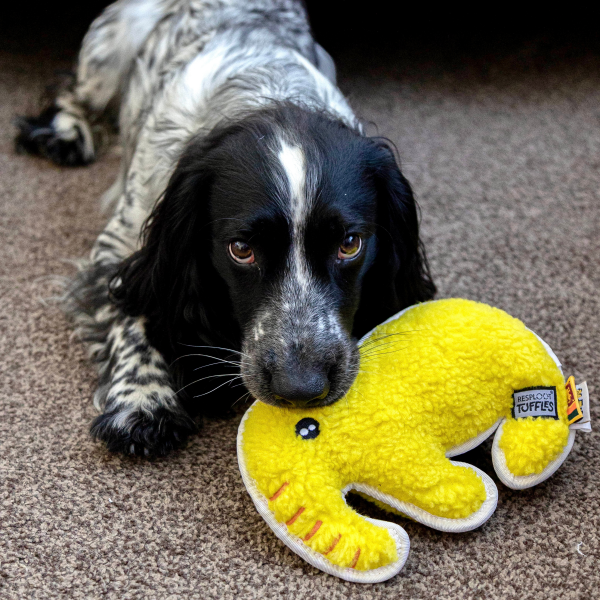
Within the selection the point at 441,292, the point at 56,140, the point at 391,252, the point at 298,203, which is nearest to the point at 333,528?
the point at 298,203

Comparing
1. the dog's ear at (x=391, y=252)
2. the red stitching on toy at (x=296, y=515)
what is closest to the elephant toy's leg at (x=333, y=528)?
the red stitching on toy at (x=296, y=515)

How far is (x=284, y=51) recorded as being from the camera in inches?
103

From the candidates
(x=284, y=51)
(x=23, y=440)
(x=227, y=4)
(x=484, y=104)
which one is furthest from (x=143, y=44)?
(x=23, y=440)

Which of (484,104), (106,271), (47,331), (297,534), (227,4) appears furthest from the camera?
(484,104)

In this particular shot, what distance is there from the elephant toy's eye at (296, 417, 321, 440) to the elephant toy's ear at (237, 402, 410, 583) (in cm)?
8

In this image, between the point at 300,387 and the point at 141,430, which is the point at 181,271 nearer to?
the point at 141,430

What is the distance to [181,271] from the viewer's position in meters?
1.96

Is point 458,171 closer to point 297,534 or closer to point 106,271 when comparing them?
point 106,271

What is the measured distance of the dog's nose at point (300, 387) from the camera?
1574 millimetres

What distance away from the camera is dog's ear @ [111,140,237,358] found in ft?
6.20

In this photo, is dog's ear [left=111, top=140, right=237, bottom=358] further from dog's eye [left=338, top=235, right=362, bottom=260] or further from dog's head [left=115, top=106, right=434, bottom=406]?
dog's eye [left=338, top=235, right=362, bottom=260]

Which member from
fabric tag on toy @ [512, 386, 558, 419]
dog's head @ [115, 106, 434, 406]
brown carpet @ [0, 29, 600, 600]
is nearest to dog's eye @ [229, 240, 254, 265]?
dog's head @ [115, 106, 434, 406]

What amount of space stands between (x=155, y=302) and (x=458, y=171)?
1506mm

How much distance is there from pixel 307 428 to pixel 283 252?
405 mm
